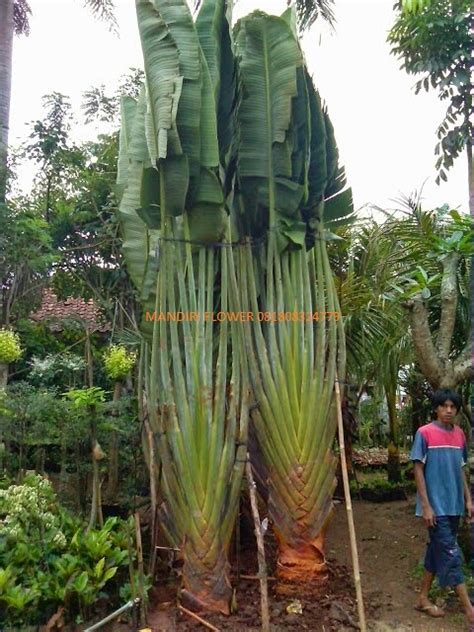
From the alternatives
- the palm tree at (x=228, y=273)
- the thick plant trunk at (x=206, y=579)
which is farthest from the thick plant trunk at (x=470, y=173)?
the thick plant trunk at (x=206, y=579)

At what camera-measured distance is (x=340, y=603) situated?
177 inches

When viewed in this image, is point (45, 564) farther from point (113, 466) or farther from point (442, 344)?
point (442, 344)

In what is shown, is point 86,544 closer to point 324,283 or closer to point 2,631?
point 2,631

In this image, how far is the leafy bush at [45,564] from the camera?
4.10m

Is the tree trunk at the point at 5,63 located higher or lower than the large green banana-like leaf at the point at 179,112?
higher

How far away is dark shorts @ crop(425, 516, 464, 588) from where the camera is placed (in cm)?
424

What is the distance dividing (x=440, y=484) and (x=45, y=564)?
10.3 ft

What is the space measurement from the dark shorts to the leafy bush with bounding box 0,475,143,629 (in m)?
2.35

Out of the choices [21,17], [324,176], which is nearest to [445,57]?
[324,176]

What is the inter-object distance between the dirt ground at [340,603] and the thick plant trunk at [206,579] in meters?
0.10

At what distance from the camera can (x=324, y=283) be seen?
578 centimetres

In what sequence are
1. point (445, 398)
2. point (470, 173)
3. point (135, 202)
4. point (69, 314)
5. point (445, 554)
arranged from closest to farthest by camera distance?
1. point (445, 554)
2. point (445, 398)
3. point (135, 202)
4. point (470, 173)
5. point (69, 314)

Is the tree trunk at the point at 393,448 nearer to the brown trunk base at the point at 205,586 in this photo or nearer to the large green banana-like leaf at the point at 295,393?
the large green banana-like leaf at the point at 295,393

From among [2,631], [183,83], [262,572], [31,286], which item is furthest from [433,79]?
[2,631]
